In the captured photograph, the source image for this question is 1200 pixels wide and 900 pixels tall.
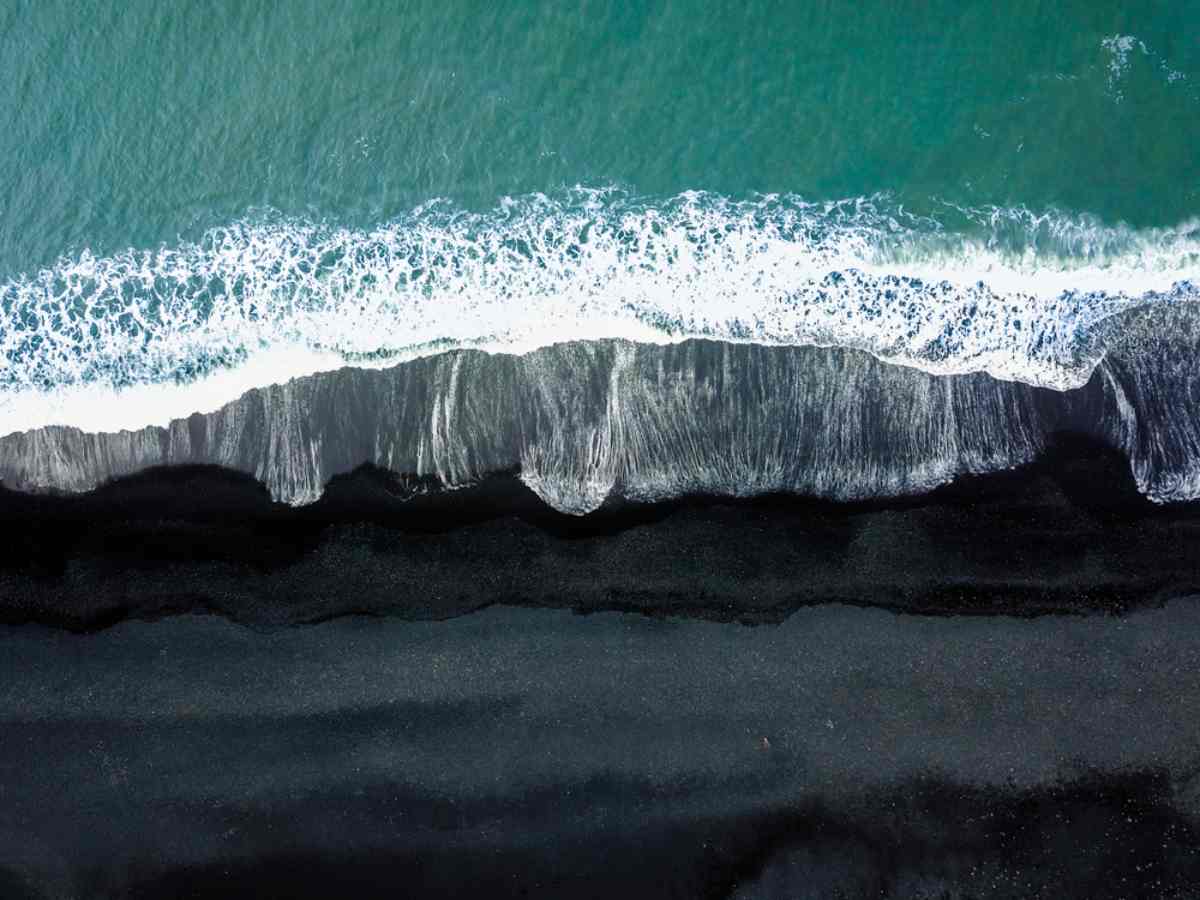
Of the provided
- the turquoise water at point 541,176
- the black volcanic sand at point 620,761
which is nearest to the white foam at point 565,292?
the turquoise water at point 541,176

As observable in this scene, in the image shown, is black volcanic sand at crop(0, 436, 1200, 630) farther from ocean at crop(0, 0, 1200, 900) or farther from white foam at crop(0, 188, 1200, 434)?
white foam at crop(0, 188, 1200, 434)

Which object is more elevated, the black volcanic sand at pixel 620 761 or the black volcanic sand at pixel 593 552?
the black volcanic sand at pixel 593 552

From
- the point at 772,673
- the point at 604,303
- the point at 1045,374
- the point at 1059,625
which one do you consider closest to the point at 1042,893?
the point at 1059,625

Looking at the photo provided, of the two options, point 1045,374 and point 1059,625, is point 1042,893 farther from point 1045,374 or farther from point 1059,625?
point 1045,374

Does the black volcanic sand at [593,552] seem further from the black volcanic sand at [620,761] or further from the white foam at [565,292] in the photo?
the white foam at [565,292]

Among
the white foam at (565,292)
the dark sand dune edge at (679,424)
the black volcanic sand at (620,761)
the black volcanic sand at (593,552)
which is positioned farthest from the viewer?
the white foam at (565,292)
